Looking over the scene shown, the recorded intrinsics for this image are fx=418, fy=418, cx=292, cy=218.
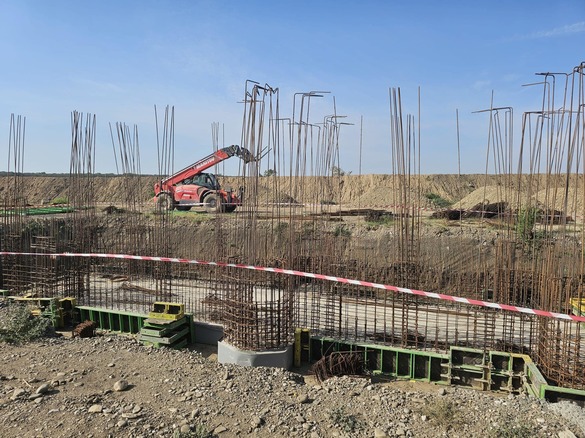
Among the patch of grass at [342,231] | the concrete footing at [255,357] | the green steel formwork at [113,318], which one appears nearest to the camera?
the concrete footing at [255,357]

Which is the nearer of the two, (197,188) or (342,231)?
(342,231)

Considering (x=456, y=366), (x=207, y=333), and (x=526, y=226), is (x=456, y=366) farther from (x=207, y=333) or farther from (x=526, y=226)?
(x=526, y=226)

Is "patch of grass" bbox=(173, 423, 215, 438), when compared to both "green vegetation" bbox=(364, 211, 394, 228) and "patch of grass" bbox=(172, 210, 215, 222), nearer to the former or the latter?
"green vegetation" bbox=(364, 211, 394, 228)

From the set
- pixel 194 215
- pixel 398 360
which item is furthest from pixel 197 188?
pixel 398 360

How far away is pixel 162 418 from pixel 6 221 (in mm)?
9221

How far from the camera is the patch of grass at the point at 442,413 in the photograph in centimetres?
472

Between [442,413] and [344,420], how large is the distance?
44.4 inches

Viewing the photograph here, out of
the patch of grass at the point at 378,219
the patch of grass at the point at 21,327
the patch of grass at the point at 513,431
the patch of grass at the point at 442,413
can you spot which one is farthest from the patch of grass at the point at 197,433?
the patch of grass at the point at 378,219

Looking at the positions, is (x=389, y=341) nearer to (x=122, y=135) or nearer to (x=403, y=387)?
(x=403, y=387)

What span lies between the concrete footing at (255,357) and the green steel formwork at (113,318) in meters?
2.42

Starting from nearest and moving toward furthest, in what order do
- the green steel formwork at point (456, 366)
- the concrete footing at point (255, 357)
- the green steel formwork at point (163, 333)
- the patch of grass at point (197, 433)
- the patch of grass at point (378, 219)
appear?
the patch of grass at point (197, 433) → the green steel formwork at point (456, 366) → the concrete footing at point (255, 357) → the green steel formwork at point (163, 333) → the patch of grass at point (378, 219)

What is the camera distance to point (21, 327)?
7344 mm

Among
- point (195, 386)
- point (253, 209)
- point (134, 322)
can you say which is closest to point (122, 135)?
point (134, 322)

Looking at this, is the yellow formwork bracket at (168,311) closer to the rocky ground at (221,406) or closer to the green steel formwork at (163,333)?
the green steel formwork at (163,333)
